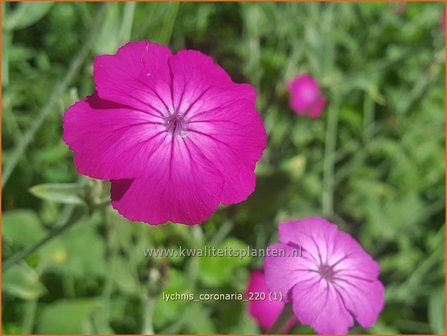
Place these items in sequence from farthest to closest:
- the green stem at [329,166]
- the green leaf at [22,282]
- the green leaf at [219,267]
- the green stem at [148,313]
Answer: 1. the green stem at [329,166]
2. the green leaf at [219,267]
3. the green leaf at [22,282]
4. the green stem at [148,313]

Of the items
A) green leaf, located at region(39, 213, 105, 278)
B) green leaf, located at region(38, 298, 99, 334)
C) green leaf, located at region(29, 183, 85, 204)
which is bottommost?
green leaf, located at region(38, 298, 99, 334)

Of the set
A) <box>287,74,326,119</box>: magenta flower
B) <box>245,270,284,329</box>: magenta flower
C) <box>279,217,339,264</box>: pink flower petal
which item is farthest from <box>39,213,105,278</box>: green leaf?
<box>287,74,326,119</box>: magenta flower

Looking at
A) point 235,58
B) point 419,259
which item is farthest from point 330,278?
point 235,58

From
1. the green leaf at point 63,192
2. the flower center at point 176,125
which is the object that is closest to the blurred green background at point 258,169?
the green leaf at point 63,192

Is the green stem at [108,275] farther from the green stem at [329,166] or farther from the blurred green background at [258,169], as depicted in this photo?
the green stem at [329,166]

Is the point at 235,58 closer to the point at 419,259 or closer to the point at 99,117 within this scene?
the point at 419,259

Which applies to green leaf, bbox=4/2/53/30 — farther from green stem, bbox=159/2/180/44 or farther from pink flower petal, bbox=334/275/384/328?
pink flower petal, bbox=334/275/384/328

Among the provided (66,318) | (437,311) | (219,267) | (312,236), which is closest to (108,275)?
(66,318)
